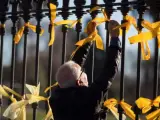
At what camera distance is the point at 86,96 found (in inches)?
138

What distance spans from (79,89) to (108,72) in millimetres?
248

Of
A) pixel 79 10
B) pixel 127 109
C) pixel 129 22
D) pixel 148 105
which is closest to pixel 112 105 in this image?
pixel 127 109

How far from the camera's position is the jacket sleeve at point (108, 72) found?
11.3 feet

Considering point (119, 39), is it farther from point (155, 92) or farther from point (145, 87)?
point (145, 87)

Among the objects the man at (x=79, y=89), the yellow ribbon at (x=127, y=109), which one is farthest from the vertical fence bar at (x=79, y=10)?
the yellow ribbon at (x=127, y=109)

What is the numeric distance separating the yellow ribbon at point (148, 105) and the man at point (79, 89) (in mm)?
273

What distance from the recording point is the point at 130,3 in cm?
370

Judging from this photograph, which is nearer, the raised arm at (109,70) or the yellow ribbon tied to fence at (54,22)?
the raised arm at (109,70)

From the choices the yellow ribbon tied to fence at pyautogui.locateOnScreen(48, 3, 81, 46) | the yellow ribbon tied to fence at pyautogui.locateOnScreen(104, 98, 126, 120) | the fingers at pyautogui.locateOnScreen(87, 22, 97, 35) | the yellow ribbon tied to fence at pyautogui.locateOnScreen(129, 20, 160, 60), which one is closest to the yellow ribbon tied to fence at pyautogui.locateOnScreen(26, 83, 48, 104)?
the yellow ribbon tied to fence at pyautogui.locateOnScreen(48, 3, 81, 46)

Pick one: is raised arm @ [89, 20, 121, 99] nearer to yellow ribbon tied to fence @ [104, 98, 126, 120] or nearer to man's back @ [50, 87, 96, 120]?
man's back @ [50, 87, 96, 120]

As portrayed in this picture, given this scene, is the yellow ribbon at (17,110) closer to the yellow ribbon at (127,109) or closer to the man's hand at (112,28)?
the yellow ribbon at (127,109)

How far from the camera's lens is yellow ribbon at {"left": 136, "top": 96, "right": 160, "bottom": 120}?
11.5ft

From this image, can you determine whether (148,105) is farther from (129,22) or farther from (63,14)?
(63,14)

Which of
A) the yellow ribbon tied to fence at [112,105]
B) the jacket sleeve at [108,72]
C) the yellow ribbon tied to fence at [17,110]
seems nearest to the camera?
the jacket sleeve at [108,72]
